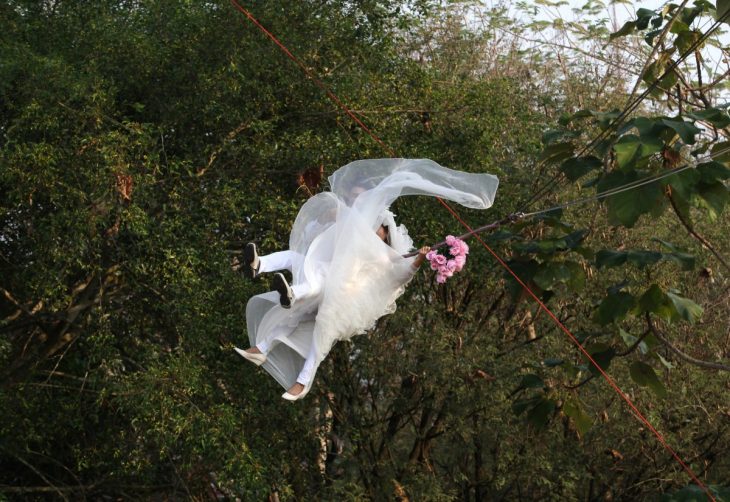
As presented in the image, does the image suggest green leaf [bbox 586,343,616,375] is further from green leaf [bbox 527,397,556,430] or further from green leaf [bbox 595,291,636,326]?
green leaf [bbox 595,291,636,326]

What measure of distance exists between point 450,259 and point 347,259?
0.42 metres

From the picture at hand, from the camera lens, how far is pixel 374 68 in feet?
24.7

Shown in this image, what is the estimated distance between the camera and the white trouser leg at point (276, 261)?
470 cm

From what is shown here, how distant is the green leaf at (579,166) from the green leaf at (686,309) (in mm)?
659

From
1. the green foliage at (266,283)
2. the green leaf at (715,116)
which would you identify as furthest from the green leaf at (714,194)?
the green leaf at (715,116)

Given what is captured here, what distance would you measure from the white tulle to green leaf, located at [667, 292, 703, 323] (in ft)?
2.95

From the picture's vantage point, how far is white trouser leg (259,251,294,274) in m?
4.70

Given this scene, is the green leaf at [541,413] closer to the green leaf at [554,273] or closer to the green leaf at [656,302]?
the green leaf at [554,273]

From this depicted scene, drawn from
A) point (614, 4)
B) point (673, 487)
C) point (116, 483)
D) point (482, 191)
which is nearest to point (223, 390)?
point (116, 483)

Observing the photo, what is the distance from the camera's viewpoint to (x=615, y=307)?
4.99m

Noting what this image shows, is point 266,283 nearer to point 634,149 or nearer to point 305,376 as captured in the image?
point 305,376

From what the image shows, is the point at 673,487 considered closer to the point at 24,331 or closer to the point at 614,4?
the point at 614,4

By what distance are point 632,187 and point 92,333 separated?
3505 mm

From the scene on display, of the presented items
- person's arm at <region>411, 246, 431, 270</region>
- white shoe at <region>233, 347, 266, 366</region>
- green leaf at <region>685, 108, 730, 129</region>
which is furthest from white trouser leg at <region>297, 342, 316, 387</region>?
green leaf at <region>685, 108, 730, 129</region>
